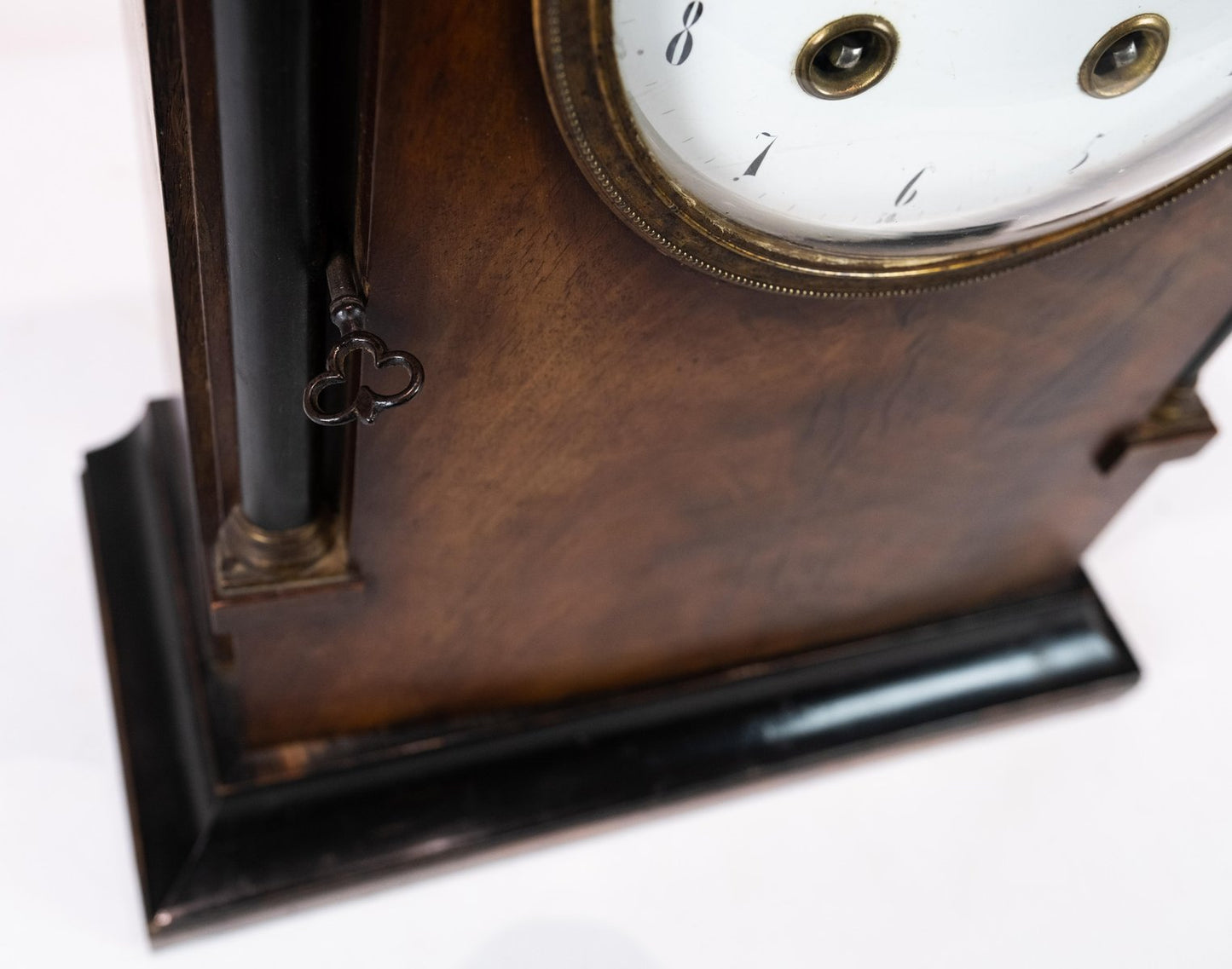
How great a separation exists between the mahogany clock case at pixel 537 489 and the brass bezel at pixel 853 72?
0.11 m

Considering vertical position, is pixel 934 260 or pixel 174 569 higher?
pixel 174 569

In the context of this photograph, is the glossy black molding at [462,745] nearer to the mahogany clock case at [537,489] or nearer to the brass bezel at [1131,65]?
the mahogany clock case at [537,489]

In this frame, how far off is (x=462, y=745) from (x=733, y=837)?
244 mm

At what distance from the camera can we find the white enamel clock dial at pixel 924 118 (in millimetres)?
588

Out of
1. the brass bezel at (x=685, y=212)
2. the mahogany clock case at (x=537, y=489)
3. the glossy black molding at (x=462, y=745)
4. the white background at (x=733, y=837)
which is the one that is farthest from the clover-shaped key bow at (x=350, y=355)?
the glossy black molding at (x=462, y=745)

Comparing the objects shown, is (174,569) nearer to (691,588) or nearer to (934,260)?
(691,588)

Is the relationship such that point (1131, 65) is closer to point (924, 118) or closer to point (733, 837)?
point (924, 118)

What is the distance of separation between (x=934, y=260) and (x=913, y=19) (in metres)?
0.17

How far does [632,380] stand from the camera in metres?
0.79

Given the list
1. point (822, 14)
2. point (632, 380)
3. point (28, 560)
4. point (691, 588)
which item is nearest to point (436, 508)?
point (632, 380)

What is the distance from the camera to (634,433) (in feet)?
2.76

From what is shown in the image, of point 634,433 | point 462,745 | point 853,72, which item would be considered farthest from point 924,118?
point 462,745

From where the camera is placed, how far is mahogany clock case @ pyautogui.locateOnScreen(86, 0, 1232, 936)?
635mm

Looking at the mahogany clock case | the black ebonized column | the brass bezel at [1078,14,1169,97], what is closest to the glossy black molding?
the mahogany clock case
